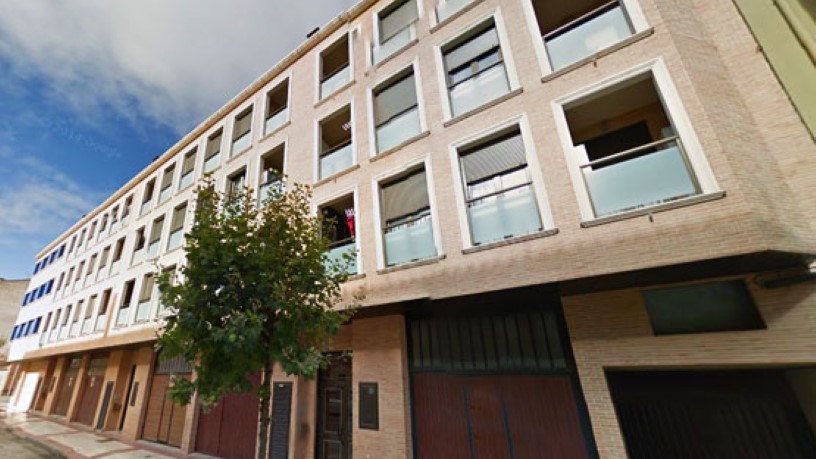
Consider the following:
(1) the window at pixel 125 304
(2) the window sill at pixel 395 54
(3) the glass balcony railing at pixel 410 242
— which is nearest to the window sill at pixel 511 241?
(3) the glass balcony railing at pixel 410 242

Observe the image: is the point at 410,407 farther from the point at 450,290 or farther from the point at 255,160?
the point at 255,160

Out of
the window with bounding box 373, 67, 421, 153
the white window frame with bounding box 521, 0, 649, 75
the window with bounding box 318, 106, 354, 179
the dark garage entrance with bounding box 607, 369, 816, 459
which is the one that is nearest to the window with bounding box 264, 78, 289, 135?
the window with bounding box 318, 106, 354, 179

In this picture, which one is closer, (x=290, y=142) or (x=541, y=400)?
(x=541, y=400)

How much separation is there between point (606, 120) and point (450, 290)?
14.9ft

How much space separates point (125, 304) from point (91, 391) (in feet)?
19.7

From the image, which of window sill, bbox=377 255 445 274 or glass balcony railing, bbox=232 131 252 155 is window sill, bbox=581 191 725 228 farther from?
glass balcony railing, bbox=232 131 252 155

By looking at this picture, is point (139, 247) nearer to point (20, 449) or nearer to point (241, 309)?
point (20, 449)

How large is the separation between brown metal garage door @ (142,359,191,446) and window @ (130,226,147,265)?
5.39 meters

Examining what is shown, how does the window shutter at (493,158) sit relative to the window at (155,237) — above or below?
below

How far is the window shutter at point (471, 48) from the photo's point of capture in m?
7.36

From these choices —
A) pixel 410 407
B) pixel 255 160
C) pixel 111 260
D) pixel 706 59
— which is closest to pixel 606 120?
pixel 706 59

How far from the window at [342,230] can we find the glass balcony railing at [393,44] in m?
4.24

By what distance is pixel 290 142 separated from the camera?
35.1 feet

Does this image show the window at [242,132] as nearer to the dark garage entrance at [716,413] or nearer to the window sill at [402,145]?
the window sill at [402,145]
